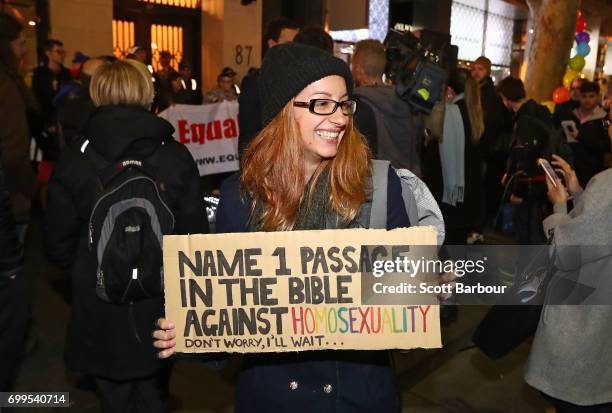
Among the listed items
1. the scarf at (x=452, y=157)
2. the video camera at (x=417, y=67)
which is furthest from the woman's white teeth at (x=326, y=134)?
the scarf at (x=452, y=157)

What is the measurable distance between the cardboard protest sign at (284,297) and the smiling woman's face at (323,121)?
1.15ft

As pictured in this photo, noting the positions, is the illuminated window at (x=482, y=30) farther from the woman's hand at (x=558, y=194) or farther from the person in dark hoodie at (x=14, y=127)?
the woman's hand at (x=558, y=194)

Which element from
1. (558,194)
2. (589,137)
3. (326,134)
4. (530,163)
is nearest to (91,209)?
(326,134)

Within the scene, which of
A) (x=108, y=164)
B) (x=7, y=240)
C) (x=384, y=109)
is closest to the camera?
(x=7, y=240)

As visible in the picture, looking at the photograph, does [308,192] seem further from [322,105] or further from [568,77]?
[568,77]

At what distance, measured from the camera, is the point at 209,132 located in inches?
272

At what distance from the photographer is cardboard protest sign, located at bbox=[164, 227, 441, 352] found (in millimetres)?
1699

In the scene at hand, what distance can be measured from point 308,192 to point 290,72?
404 millimetres

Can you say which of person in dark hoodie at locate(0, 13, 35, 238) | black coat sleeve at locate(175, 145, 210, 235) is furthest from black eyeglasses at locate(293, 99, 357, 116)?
person in dark hoodie at locate(0, 13, 35, 238)

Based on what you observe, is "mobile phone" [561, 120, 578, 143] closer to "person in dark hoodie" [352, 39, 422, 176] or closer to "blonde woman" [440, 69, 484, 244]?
"blonde woman" [440, 69, 484, 244]

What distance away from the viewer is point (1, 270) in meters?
2.13

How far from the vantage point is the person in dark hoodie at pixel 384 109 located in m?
4.06

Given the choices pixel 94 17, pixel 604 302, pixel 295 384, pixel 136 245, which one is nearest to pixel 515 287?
pixel 604 302

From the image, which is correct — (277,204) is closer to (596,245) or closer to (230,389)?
(596,245)
